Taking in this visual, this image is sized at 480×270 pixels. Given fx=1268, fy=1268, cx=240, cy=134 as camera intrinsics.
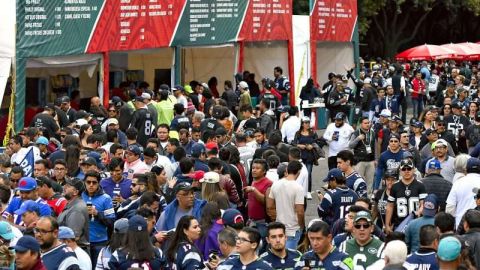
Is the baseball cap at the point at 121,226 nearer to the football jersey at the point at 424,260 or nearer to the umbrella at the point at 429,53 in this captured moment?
the football jersey at the point at 424,260

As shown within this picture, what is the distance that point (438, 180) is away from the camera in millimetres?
15109

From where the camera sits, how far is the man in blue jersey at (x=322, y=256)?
10.5 metres

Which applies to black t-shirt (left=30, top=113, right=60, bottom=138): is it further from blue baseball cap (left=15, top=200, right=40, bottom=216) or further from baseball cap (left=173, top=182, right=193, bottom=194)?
blue baseball cap (left=15, top=200, right=40, bottom=216)

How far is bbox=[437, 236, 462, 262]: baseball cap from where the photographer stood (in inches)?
383

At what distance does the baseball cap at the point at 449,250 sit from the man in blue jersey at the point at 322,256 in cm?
96

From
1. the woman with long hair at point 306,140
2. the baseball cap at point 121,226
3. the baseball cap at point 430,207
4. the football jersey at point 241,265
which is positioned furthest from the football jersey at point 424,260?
the woman with long hair at point 306,140

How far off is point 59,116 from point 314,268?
10.9 metres

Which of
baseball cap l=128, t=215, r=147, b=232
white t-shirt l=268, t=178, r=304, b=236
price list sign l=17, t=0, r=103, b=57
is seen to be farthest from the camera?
price list sign l=17, t=0, r=103, b=57

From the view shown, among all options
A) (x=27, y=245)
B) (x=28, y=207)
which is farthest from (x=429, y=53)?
(x=27, y=245)

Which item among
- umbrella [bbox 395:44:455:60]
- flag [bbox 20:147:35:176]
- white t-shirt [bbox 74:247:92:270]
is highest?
umbrella [bbox 395:44:455:60]

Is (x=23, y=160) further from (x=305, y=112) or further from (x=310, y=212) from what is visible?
(x=305, y=112)

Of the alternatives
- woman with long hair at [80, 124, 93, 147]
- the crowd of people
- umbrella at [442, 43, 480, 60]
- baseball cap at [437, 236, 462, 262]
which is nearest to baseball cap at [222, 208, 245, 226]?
the crowd of people

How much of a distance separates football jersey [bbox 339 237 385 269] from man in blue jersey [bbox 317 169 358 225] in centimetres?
246

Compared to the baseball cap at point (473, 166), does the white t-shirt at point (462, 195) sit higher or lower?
lower
